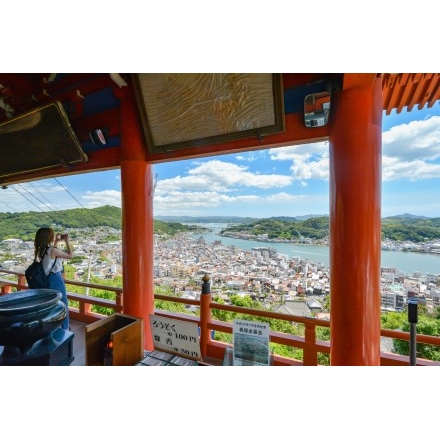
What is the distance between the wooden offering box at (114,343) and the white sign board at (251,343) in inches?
24.1

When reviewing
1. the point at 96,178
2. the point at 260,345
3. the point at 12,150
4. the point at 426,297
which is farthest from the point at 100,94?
the point at 426,297

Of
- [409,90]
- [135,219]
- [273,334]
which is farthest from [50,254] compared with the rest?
[409,90]

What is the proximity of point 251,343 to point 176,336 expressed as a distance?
480 millimetres

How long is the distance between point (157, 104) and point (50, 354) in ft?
6.54

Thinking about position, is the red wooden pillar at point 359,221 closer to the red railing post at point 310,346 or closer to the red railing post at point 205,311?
the red railing post at point 310,346

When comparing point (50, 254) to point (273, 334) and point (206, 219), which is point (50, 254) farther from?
point (273, 334)

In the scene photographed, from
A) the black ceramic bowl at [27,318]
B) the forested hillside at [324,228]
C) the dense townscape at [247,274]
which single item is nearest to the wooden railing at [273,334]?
the dense townscape at [247,274]

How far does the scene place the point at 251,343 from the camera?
1340mm

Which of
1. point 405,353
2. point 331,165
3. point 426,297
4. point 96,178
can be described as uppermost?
point 96,178

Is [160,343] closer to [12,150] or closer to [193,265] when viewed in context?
[193,265]

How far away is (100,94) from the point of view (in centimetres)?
216

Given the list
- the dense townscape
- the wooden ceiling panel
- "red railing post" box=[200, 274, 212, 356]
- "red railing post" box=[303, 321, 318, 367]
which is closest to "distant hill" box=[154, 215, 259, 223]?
the dense townscape

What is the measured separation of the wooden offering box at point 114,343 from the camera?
116 cm

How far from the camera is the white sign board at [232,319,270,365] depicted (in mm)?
1310
